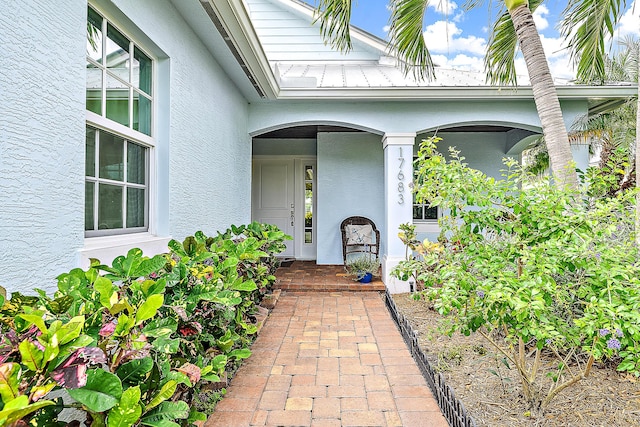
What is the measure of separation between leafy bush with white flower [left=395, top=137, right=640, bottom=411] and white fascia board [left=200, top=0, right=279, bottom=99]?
2212mm

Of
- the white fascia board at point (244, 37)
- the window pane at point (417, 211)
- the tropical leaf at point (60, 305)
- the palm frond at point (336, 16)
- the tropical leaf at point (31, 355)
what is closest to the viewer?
the tropical leaf at point (31, 355)

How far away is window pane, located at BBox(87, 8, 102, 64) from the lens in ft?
7.73

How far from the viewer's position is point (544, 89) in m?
3.93

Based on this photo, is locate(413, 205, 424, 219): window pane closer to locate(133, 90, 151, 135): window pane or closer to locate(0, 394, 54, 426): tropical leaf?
locate(133, 90, 151, 135): window pane

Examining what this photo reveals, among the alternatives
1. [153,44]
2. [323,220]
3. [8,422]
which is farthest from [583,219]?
[323,220]

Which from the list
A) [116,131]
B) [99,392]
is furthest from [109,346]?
[116,131]

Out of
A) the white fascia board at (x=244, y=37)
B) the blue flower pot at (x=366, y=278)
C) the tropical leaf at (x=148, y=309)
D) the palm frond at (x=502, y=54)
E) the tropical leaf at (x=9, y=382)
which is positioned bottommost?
the blue flower pot at (x=366, y=278)

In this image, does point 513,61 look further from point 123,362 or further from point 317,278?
point 123,362

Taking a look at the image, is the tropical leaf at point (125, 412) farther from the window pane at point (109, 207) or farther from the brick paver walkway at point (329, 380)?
the window pane at point (109, 207)

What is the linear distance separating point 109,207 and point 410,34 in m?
4.40

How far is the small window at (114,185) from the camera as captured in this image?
2.40m

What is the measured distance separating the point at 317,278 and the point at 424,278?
404 centimetres

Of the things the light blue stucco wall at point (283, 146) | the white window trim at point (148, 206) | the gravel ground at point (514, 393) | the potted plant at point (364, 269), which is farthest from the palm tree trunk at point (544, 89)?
the light blue stucco wall at point (283, 146)

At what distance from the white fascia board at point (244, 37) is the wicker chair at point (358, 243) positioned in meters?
3.23
